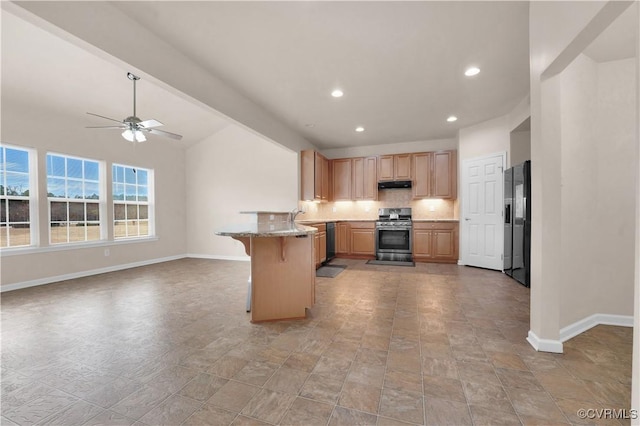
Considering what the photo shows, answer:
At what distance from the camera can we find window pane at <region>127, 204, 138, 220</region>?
5.44 metres

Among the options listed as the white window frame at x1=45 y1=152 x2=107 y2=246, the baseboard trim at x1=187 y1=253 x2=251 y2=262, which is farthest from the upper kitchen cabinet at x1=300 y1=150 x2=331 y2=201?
the white window frame at x1=45 y1=152 x2=107 y2=246

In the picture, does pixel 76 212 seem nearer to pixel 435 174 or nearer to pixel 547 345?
pixel 547 345

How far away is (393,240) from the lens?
18.6 ft

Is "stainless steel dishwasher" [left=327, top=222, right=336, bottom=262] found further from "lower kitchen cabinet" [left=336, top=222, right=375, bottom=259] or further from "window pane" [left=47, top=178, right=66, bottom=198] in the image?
"window pane" [left=47, top=178, right=66, bottom=198]

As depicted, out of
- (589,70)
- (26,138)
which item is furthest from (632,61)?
(26,138)

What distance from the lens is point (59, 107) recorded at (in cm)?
407

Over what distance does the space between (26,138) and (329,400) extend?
566 cm

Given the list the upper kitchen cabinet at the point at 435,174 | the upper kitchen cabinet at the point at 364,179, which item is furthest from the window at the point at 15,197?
the upper kitchen cabinet at the point at 435,174

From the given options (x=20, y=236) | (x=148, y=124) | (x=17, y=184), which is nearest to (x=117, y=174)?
(x=17, y=184)

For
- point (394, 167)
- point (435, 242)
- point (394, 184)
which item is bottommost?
point (435, 242)

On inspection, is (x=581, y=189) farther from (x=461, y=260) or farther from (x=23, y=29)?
(x=23, y=29)

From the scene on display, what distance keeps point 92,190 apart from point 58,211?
0.67 metres

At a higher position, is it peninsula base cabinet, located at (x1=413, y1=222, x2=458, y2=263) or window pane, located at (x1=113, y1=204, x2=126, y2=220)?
window pane, located at (x1=113, y1=204, x2=126, y2=220)

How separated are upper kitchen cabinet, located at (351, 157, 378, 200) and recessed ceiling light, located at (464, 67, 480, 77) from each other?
10.2 feet
